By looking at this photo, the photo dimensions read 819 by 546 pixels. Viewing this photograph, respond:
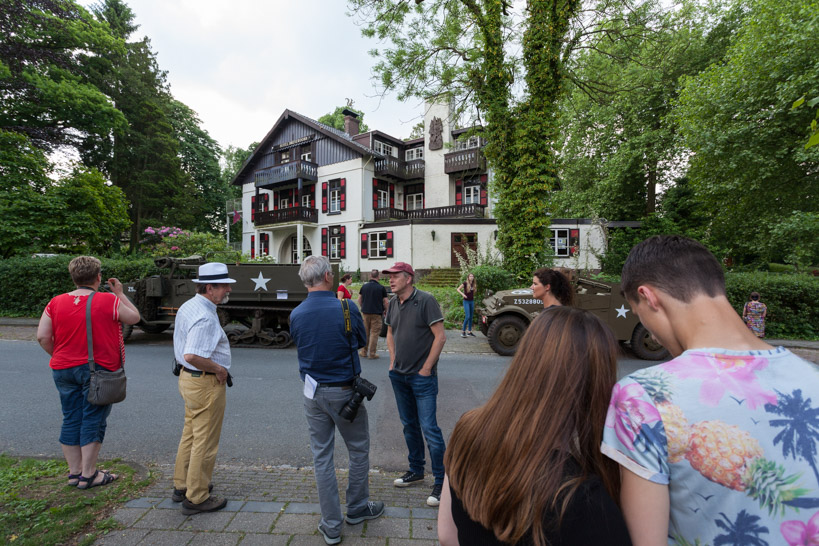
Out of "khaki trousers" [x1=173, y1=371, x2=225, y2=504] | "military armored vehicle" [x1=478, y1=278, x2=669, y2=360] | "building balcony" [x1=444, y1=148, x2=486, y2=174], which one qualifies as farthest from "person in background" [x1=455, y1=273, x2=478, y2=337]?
"building balcony" [x1=444, y1=148, x2=486, y2=174]

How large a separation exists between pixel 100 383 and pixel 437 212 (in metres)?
25.0

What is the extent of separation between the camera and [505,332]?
9445 mm

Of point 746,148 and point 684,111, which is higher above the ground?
point 684,111

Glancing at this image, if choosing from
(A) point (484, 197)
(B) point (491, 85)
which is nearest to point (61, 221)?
(B) point (491, 85)

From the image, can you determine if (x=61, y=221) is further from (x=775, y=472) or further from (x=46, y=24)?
(x=775, y=472)

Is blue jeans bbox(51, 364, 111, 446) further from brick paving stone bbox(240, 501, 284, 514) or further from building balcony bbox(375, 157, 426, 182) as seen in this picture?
building balcony bbox(375, 157, 426, 182)

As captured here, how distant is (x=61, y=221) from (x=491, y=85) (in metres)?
18.5

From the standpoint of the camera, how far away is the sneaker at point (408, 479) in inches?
141

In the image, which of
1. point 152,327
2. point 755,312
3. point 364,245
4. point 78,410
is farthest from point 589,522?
point 364,245

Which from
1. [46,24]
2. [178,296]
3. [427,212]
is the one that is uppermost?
[46,24]

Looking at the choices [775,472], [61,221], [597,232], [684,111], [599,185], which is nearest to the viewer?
[775,472]

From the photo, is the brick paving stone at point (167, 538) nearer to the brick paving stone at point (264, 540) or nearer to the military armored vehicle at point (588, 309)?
the brick paving stone at point (264, 540)

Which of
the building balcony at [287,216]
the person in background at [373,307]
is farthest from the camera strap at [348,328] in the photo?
the building balcony at [287,216]

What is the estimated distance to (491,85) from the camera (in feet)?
47.2
